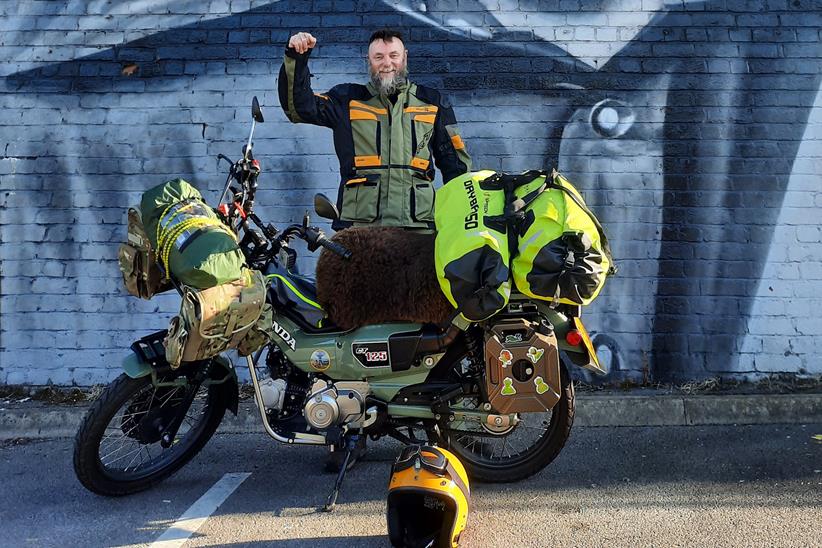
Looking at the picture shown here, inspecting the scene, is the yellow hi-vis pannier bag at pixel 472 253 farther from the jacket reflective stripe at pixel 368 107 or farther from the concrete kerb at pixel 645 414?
the concrete kerb at pixel 645 414

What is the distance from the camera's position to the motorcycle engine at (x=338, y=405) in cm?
322

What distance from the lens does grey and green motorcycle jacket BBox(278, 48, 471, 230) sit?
3.85 meters

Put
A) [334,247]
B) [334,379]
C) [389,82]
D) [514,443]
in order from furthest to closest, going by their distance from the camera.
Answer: [389,82]
[514,443]
[334,379]
[334,247]

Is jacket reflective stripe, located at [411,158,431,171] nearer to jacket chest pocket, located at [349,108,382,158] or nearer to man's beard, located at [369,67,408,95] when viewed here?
jacket chest pocket, located at [349,108,382,158]

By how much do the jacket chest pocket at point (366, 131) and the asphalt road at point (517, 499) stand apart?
5.44ft

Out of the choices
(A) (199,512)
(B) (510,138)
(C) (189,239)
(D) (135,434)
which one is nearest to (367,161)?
(C) (189,239)

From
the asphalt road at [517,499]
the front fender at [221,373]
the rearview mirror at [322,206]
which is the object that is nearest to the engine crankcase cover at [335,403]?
the asphalt road at [517,499]

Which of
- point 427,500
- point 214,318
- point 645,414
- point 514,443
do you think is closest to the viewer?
point 427,500

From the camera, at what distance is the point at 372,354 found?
129 inches

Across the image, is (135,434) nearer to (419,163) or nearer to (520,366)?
(520,366)

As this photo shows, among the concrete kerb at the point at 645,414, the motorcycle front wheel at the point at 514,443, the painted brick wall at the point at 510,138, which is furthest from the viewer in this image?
the painted brick wall at the point at 510,138

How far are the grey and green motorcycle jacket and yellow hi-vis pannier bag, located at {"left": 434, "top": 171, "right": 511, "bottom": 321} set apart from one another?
0.80 metres

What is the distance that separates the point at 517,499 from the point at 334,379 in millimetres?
1042

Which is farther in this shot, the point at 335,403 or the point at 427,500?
the point at 335,403
